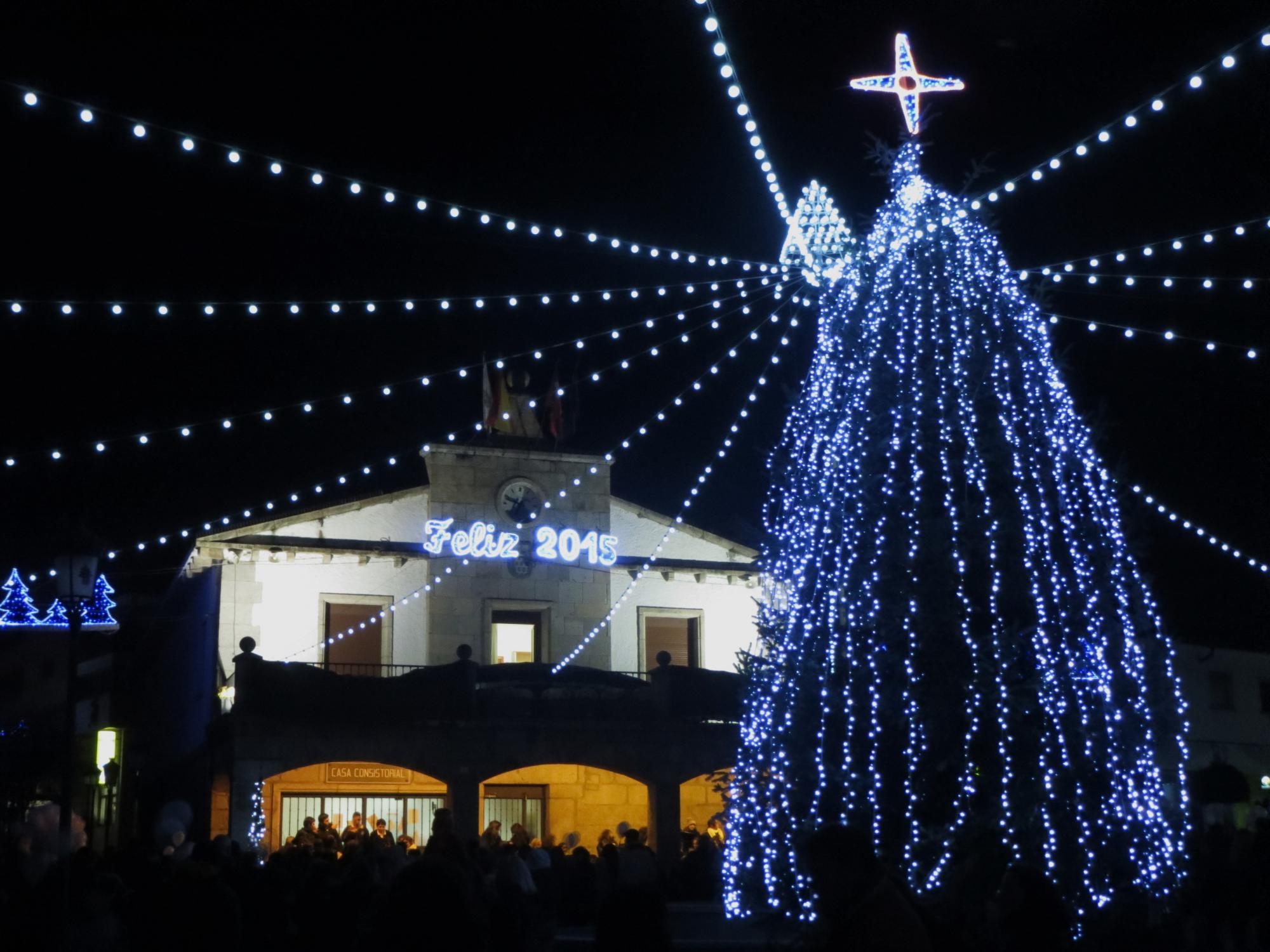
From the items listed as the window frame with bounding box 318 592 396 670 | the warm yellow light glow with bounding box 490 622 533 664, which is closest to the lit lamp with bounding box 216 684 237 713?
the window frame with bounding box 318 592 396 670

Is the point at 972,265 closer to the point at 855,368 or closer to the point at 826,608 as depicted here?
the point at 855,368

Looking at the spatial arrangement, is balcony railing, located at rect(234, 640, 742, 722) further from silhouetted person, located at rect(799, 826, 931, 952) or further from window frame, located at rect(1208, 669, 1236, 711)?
silhouetted person, located at rect(799, 826, 931, 952)

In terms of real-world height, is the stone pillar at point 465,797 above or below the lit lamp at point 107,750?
below

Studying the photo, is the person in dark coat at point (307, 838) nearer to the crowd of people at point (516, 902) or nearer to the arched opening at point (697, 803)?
the crowd of people at point (516, 902)

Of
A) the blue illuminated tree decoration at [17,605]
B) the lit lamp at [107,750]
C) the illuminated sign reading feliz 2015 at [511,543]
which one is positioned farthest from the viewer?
the lit lamp at [107,750]

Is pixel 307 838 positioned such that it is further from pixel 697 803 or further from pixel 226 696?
pixel 697 803

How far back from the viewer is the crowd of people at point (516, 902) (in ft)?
14.5

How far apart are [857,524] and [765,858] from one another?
110 inches

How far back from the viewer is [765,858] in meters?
11.0

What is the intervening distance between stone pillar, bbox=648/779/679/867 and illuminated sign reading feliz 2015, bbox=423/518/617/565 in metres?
4.40

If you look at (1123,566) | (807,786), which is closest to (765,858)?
(807,786)

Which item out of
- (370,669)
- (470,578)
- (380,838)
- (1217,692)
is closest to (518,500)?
(470,578)

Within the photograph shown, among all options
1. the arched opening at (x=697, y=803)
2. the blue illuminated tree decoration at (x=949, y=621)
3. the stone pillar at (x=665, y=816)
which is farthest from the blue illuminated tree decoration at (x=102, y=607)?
the blue illuminated tree decoration at (x=949, y=621)

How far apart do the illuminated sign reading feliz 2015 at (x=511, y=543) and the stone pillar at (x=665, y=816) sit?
Answer: 4.40 meters
